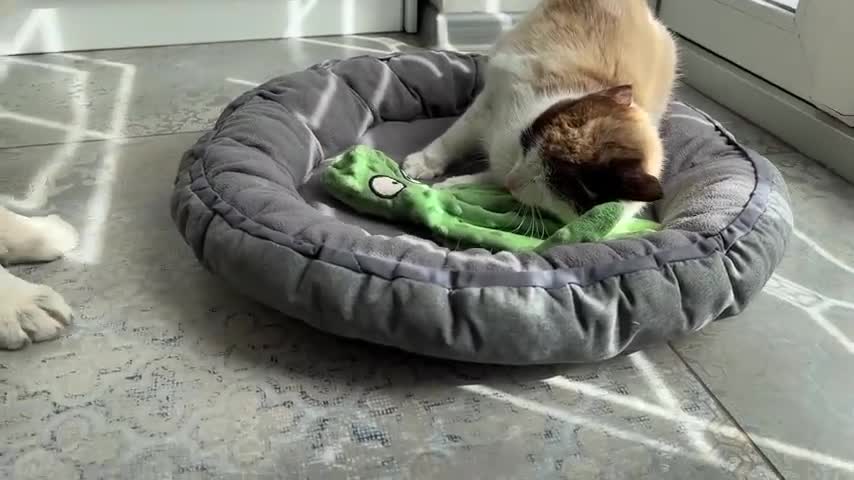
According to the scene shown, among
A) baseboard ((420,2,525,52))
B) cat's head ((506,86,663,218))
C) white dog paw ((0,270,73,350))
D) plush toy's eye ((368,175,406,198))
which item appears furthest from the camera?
baseboard ((420,2,525,52))

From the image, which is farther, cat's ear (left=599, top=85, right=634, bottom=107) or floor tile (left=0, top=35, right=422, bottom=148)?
floor tile (left=0, top=35, right=422, bottom=148)

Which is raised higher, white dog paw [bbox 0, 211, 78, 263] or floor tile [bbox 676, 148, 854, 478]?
white dog paw [bbox 0, 211, 78, 263]

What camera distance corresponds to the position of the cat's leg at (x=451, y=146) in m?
1.49

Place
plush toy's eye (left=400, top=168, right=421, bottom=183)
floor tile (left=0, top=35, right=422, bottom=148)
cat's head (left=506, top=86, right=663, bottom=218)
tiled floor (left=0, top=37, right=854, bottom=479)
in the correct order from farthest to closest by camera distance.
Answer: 1. floor tile (left=0, top=35, right=422, bottom=148)
2. plush toy's eye (left=400, top=168, right=421, bottom=183)
3. cat's head (left=506, top=86, right=663, bottom=218)
4. tiled floor (left=0, top=37, right=854, bottom=479)

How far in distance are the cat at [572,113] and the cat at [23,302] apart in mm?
676

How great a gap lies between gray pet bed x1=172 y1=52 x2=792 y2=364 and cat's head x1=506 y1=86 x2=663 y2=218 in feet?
0.35

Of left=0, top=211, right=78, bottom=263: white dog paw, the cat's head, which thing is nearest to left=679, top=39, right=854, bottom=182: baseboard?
the cat's head

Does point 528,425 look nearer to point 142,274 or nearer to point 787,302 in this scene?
point 787,302

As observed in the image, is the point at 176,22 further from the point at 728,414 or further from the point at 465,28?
the point at 728,414

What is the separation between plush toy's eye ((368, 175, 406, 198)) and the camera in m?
1.29

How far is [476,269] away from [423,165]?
530 millimetres

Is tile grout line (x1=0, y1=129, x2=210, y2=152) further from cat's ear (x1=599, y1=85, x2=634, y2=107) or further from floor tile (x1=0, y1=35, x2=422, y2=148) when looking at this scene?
cat's ear (x1=599, y1=85, x2=634, y2=107)

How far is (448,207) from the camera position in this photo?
50.8 inches

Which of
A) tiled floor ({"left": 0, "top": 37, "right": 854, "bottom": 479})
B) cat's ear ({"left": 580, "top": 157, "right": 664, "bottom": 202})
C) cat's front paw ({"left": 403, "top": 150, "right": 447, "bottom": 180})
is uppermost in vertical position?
cat's ear ({"left": 580, "top": 157, "right": 664, "bottom": 202})
